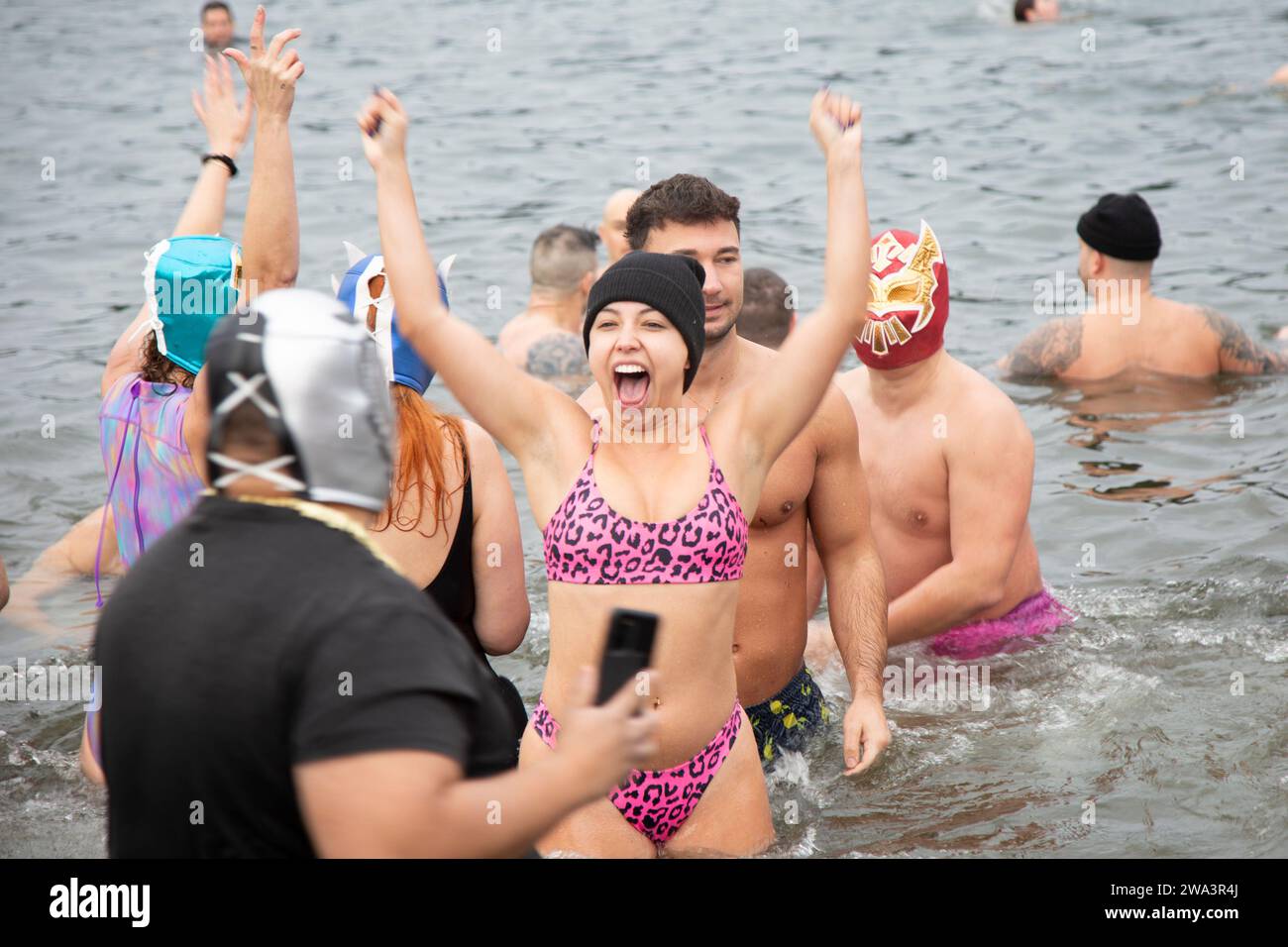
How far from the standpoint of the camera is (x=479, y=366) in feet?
12.1

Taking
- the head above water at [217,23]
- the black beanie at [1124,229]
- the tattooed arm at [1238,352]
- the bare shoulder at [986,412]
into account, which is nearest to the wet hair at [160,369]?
the bare shoulder at [986,412]

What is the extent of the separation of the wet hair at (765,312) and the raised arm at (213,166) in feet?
8.52

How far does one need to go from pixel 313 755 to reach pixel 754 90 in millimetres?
17383

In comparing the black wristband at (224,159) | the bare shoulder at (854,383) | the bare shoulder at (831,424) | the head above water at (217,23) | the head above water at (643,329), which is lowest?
the bare shoulder at (854,383)

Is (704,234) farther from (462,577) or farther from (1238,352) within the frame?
(1238,352)

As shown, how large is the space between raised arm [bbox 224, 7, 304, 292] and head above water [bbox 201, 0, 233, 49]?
1453cm

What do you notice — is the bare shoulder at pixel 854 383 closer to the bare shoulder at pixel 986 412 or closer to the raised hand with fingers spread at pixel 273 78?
the bare shoulder at pixel 986 412

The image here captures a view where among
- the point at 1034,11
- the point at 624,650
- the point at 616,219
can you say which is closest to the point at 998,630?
the point at 624,650

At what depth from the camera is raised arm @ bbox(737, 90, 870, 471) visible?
3.57 meters

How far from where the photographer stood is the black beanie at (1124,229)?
8758 millimetres

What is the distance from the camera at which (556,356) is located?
1019cm

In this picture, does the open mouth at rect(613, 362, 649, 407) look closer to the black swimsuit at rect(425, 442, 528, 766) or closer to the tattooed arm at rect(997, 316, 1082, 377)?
the black swimsuit at rect(425, 442, 528, 766)
